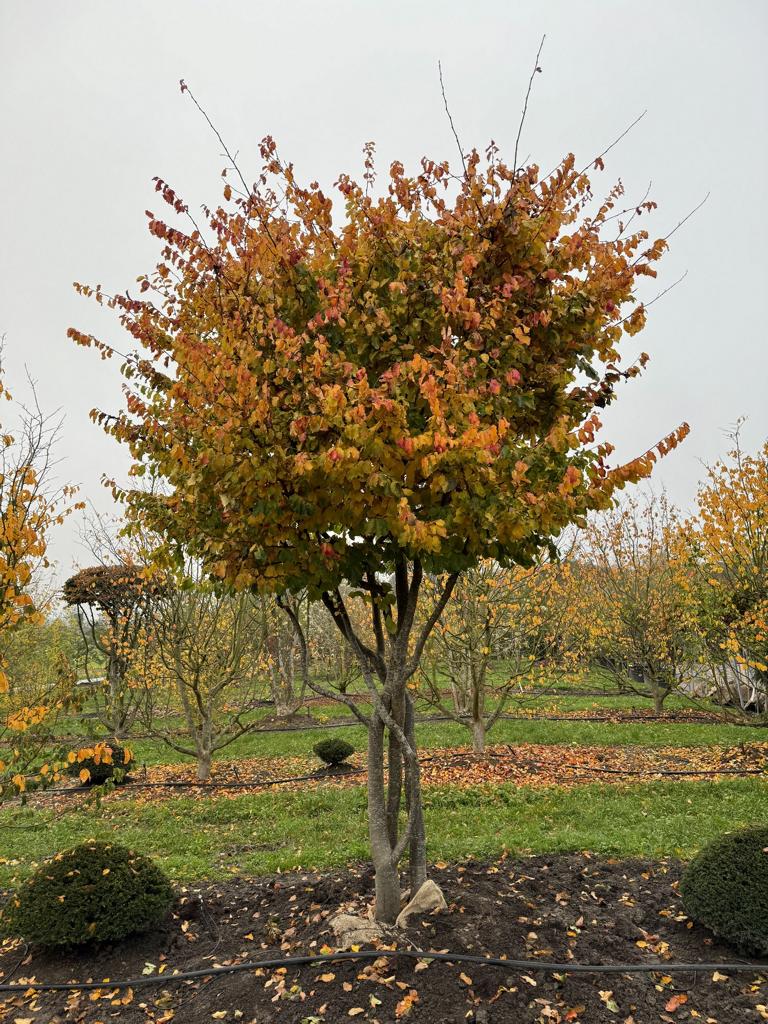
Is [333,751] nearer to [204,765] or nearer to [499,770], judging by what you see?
[204,765]

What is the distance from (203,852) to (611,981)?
446cm

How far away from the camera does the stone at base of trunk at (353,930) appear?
3749 millimetres

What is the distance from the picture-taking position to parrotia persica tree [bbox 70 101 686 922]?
3109mm

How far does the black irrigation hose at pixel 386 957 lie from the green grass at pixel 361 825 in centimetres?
188

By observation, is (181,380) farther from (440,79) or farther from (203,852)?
(203,852)

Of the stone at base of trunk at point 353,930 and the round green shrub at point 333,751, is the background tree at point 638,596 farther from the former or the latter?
the stone at base of trunk at point 353,930

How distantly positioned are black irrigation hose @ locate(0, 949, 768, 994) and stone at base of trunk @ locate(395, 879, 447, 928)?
0.39m

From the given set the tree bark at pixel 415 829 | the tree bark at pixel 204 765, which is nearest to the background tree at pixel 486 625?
the tree bark at pixel 204 765

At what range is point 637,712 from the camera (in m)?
15.7

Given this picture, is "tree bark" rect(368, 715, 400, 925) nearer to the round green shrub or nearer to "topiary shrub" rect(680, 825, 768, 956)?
"topiary shrub" rect(680, 825, 768, 956)

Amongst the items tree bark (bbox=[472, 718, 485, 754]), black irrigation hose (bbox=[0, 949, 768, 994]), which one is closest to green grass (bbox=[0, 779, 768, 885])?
black irrigation hose (bbox=[0, 949, 768, 994])

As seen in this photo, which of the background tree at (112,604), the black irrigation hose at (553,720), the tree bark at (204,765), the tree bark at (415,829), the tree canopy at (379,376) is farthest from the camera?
the background tree at (112,604)

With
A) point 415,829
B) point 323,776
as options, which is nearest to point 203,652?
point 323,776

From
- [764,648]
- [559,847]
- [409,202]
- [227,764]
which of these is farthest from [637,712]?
[409,202]
